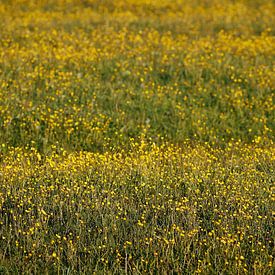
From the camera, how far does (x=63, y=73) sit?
1152cm

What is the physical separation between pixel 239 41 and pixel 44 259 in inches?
383

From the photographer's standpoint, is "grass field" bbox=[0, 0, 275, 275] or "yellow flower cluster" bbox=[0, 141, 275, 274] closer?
"yellow flower cluster" bbox=[0, 141, 275, 274]

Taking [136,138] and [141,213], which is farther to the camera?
[136,138]

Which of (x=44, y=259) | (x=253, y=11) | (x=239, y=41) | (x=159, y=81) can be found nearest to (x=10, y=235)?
(x=44, y=259)

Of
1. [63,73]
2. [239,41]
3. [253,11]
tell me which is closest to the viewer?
[63,73]

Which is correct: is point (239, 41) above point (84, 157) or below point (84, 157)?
above

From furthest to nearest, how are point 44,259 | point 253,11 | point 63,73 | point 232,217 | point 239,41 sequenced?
point 253,11, point 239,41, point 63,73, point 232,217, point 44,259

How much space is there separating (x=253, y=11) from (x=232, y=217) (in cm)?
1261

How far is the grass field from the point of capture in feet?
19.9

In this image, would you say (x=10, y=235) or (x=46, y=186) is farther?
(x=46, y=186)

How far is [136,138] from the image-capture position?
385 inches

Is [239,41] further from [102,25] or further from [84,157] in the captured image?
[84,157]

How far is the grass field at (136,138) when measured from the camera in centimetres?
605

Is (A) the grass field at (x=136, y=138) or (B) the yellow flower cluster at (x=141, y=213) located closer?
(B) the yellow flower cluster at (x=141, y=213)
